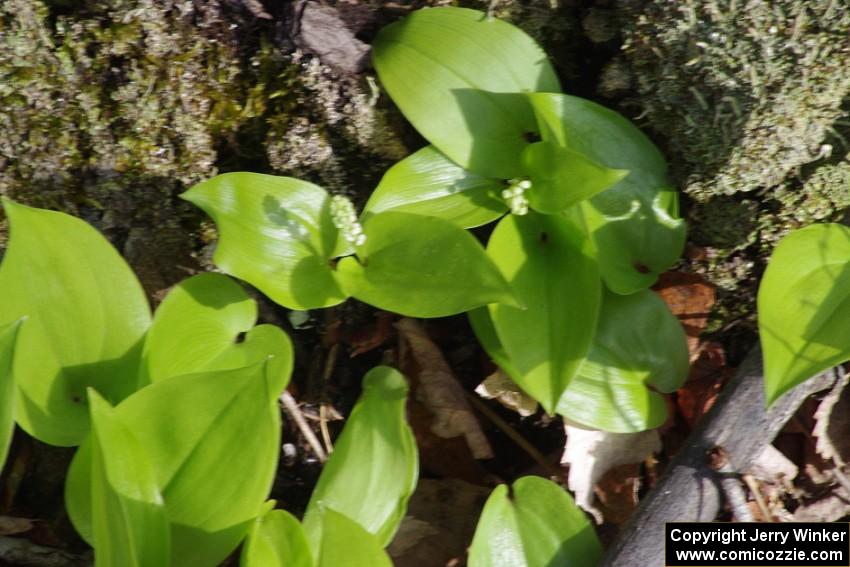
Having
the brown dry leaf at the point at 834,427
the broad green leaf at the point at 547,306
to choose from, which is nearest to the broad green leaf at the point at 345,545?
the broad green leaf at the point at 547,306

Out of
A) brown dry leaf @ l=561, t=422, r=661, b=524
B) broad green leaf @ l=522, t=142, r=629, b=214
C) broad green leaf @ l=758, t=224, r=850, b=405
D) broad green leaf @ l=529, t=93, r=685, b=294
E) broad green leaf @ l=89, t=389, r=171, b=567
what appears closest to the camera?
broad green leaf @ l=89, t=389, r=171, b=567

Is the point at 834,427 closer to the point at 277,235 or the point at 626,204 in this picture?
the point at 626,204

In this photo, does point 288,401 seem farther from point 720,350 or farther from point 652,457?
point 720,350

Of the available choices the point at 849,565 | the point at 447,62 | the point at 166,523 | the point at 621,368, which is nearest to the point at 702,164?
the point at 621,368

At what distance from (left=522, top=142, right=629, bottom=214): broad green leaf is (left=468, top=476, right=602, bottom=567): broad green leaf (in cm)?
56

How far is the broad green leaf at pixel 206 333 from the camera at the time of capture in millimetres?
1526

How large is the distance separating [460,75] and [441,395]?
28.5 inches

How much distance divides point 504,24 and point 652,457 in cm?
101

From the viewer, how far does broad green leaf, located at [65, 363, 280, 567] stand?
1333 mm

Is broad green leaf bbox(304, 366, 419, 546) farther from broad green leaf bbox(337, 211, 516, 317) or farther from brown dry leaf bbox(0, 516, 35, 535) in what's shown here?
brown dry leaf bbox(0, 516, 35, 535)

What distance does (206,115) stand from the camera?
66.9 inches

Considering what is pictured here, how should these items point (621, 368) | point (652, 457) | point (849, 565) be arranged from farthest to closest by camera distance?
point (652, 457)
point (621, 368)
point (849, 565)

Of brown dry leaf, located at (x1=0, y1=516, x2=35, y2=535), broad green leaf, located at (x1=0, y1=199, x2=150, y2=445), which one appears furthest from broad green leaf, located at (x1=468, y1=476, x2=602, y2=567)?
brown dry leaf, located at (x1=0, y1=516, x2=35, y2=535)

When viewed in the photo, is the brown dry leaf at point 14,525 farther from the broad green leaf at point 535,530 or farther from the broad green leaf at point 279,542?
the broad green leaf at point 535,530
